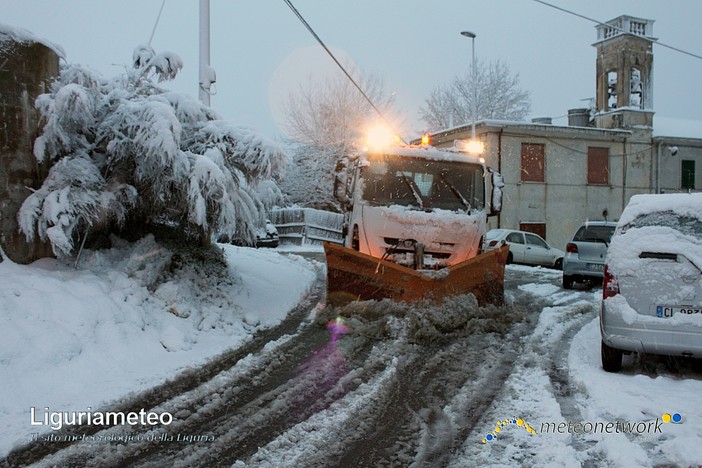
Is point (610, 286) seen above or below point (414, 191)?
below

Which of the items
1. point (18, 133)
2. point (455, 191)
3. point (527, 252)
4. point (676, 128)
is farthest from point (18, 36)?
point (676, 128)

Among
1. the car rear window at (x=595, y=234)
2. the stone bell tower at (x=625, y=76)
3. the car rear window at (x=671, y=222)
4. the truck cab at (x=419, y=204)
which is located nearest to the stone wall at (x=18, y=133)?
the truck cab at (x=419, y=204)

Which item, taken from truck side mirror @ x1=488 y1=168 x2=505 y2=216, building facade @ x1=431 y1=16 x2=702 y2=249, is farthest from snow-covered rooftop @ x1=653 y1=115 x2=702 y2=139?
truck side mirror @ x1=488 y1=168 x2=505 y2=216

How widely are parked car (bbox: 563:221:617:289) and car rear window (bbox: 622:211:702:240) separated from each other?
7242mm

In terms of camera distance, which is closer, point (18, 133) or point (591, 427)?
point (591, 427)

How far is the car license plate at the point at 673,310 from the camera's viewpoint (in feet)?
16.9

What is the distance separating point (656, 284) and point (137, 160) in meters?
6.13

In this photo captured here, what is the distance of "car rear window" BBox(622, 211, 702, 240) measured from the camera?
5426 mm

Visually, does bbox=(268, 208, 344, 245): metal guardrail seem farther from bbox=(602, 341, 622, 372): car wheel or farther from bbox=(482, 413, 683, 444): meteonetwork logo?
bbox=(482, 413, 683, 444): meteonetwork logo

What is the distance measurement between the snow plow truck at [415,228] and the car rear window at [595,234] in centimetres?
506

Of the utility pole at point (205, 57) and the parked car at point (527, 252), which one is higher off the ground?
the utility pole at point (205, 57)

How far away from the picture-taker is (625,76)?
31578mm

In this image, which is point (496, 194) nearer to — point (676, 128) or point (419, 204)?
point (419, 204)

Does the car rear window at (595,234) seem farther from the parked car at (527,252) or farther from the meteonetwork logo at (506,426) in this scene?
the meteonetwork logo at (506,426)
